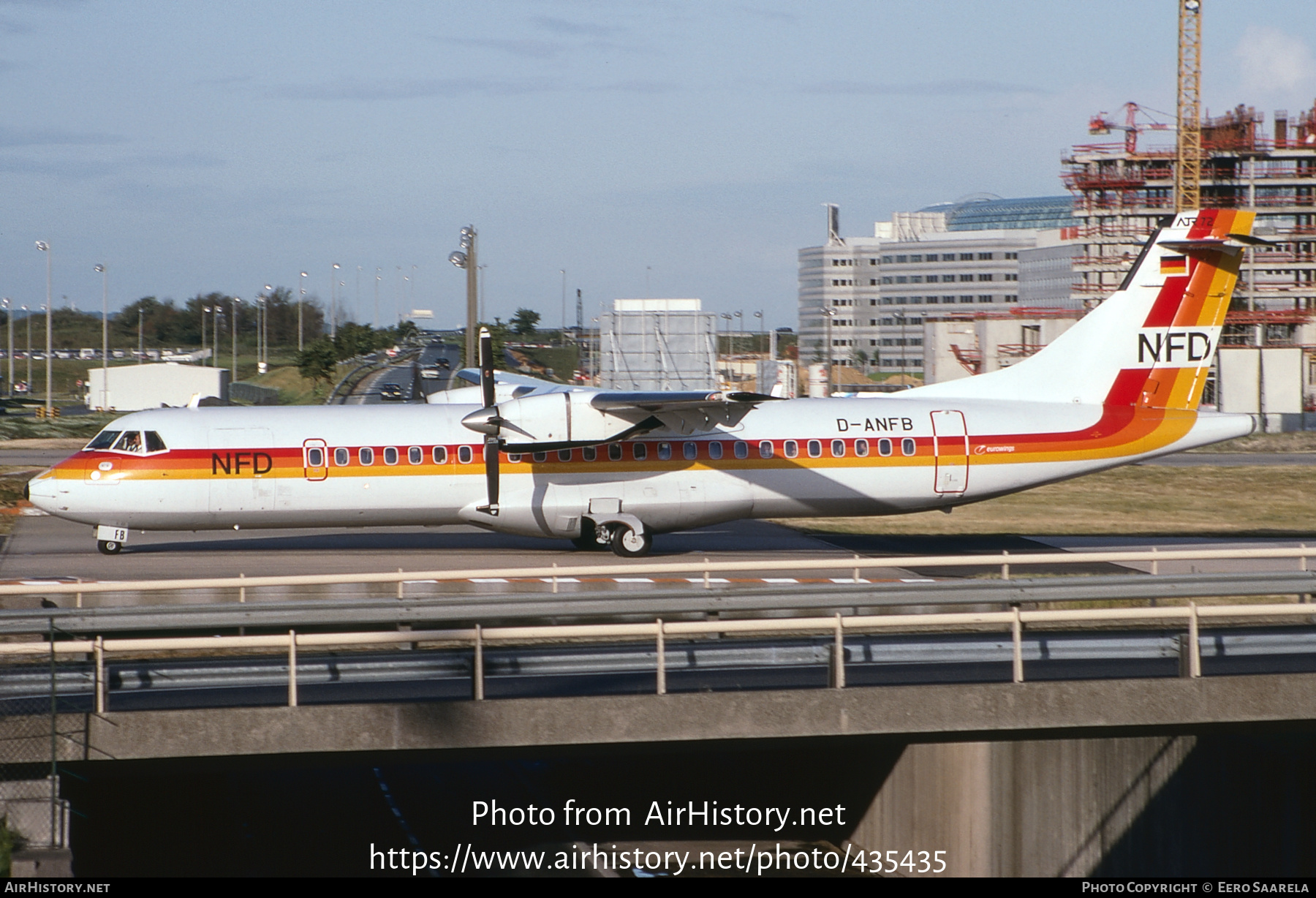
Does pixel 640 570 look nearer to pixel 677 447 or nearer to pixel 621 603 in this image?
pixel 621 603

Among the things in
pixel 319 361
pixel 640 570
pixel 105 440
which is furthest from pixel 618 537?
pixel 319 361

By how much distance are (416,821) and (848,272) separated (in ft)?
599

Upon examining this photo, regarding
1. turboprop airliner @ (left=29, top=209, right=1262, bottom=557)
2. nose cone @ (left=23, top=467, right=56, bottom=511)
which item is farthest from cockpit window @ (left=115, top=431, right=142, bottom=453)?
nose cone @ (left=23, top=467, right=56, bottom=511)

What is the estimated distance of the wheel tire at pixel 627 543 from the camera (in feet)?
76.4

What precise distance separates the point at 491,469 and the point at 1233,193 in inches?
2919

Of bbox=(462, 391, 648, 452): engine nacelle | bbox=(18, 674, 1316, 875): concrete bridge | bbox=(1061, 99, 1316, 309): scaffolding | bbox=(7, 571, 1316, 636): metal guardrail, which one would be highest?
bbox=(1061, 99, 1316, 309): scaffolding

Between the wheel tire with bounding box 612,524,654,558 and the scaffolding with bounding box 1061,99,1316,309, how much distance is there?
60.9m

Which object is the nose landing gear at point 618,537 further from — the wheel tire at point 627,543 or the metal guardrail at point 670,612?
the metal guardrail at point 670,612

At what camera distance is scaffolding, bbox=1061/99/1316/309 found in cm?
7806

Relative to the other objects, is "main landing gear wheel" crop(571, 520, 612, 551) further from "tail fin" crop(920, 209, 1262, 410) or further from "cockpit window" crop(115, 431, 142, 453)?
"tail fin" crop(920, 209, 1262, 410)

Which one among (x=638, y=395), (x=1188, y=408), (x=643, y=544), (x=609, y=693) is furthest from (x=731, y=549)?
(x=609, y=693)

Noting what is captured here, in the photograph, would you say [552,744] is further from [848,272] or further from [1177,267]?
[848,272]

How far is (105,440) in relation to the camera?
74.6 ft

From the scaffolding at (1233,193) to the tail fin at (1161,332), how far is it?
54504 millimetres
